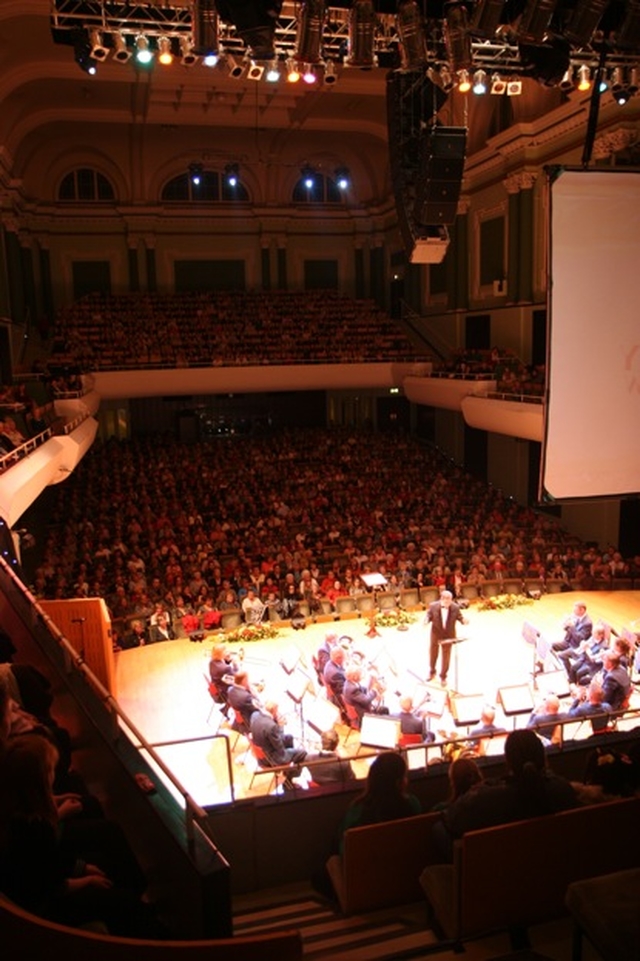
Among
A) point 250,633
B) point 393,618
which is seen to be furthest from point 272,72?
point 393,618

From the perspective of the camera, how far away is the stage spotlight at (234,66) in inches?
364

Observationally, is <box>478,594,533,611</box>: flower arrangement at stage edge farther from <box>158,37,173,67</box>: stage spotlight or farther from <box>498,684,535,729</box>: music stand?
<box>158,37,173,67</box>: stage spotlight

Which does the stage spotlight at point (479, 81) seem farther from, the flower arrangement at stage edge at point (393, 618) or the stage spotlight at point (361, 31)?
the flower arrangement at stage edge at point (393, 618)

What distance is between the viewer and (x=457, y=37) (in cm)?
852

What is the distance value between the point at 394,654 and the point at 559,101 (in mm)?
13781

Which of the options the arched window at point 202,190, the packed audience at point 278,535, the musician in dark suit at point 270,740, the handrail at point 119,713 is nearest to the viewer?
the handrail at point 119,713

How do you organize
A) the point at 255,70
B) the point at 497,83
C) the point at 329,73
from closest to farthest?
the point at 255,70 < the point at 329,73 < the point at 497,83

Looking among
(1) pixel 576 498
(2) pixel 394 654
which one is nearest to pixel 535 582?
(2) pixel 394 654

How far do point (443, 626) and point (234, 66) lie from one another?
24.2 feet

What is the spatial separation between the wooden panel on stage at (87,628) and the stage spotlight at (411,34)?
730 centimetres

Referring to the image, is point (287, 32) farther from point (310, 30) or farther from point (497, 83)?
point (497, 83)

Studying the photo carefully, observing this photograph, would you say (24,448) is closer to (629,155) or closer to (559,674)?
(559,674)

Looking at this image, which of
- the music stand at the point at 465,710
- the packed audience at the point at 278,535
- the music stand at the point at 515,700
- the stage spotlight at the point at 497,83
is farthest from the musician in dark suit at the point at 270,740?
the stage spotlight at the point at 497,83

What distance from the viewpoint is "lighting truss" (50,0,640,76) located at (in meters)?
8.70
